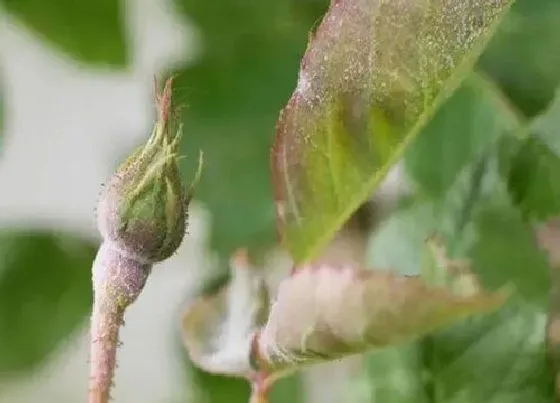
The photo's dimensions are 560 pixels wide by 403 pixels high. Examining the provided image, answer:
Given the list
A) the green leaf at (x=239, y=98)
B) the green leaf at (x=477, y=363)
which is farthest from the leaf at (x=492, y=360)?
the green leaf at (x=239, y=98)

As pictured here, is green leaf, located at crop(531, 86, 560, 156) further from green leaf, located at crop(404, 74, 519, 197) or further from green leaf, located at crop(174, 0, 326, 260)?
green leaf, located at crop(174, 0, 326, 260)

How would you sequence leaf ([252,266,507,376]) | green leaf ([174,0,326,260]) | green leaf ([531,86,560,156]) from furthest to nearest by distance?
green leaf ([174,0,326,260])
green leaf ([531,86,560,156])
leaf ([252,266,507,376])

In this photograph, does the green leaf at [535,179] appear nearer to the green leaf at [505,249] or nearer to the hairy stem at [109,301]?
the green leaf at [505,249]

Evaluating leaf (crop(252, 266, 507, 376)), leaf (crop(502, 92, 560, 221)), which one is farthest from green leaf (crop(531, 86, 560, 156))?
leaf (crop(252, 266, 507, 376))

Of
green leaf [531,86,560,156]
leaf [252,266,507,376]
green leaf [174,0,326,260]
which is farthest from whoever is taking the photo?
green leaf [174,0,326,260]

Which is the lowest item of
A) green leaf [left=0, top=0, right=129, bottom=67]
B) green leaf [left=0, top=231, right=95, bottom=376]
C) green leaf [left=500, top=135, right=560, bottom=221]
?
green leaf [left=0, top=231, right=95, bottom=376]

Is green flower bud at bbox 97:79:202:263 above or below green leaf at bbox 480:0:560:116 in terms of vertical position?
below
